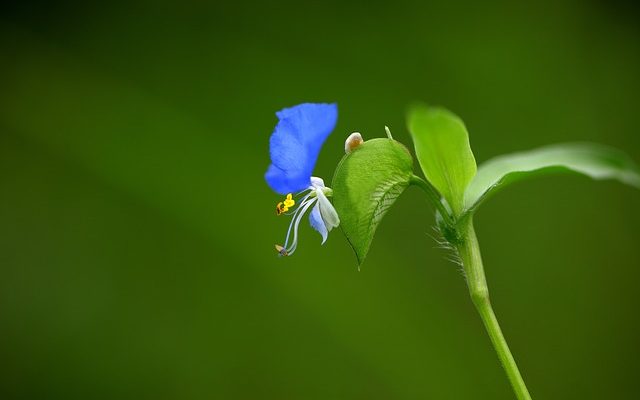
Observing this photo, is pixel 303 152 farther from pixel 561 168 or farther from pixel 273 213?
pixel 273 213

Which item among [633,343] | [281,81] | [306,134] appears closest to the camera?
[306,134]

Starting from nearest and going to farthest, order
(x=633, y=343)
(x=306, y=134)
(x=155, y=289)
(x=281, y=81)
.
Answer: (x=306, y=134) → (x=633, y=343) → (x=155, y=289) → (x=281, y=81)

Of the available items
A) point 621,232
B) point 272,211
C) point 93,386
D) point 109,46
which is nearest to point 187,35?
point 109,46

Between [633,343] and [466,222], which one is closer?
[466,222]

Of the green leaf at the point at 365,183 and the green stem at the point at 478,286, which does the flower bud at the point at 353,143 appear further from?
the green stem at the point at 478,286

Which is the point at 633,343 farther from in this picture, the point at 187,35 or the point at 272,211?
the point at 187,35

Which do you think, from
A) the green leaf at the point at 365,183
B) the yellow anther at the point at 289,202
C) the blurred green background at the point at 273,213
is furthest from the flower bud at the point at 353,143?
the blurred green background at the point at 273,213

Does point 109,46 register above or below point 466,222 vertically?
above
